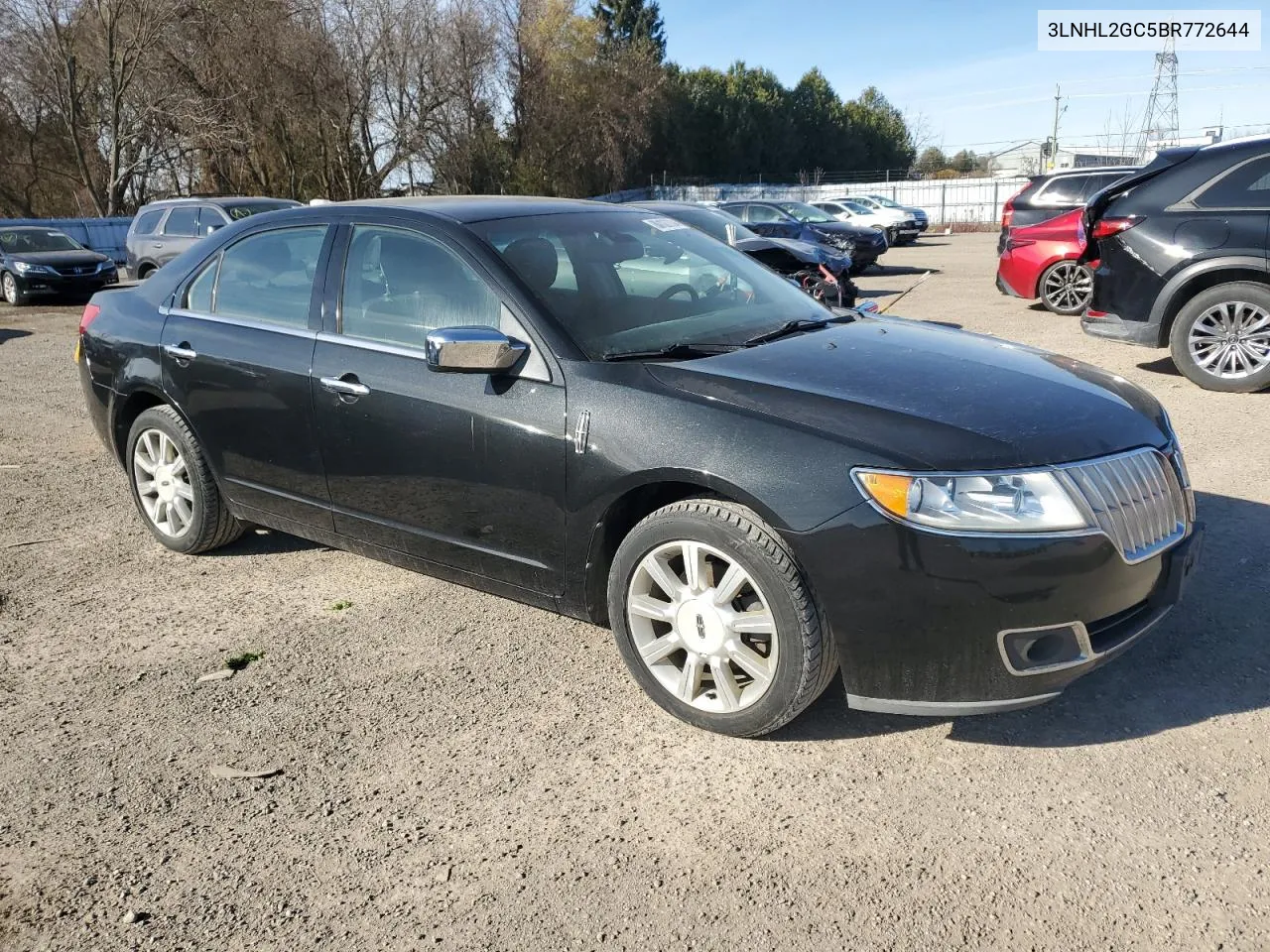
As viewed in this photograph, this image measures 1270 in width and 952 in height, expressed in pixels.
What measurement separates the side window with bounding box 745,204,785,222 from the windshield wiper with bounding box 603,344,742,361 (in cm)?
1824


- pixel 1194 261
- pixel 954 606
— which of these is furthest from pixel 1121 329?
pixel 954 606

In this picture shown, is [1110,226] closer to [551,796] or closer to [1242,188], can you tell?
[1242,188]

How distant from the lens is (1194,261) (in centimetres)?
752

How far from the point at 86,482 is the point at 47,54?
35.3 metres

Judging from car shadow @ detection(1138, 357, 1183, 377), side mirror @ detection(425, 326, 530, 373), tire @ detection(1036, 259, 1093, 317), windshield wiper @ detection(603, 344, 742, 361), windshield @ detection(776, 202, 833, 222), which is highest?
windshield @ detection(776, 202, 833, 222)

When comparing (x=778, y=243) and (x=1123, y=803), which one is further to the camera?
(x=778, y=243)

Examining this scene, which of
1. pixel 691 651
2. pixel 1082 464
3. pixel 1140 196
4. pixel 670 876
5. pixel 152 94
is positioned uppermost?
pixel 152 94

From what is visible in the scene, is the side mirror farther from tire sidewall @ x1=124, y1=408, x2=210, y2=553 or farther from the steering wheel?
tire sidewall @ x1=124, y1=408, x2=210, y2=553

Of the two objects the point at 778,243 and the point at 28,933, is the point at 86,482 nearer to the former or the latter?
the point at 28,933

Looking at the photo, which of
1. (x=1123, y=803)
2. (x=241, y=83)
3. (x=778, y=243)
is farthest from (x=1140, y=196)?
(x=241, y=83)

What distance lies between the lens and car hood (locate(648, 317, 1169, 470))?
2.85 meters

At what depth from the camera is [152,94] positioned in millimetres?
34531

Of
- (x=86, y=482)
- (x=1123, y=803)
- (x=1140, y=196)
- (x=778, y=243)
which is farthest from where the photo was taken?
(x=778, y=243)

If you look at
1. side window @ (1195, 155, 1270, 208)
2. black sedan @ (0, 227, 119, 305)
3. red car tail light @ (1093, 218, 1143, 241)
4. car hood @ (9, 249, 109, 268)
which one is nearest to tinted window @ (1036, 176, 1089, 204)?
red car tail light @ (1093, 218, 1143, 241)
